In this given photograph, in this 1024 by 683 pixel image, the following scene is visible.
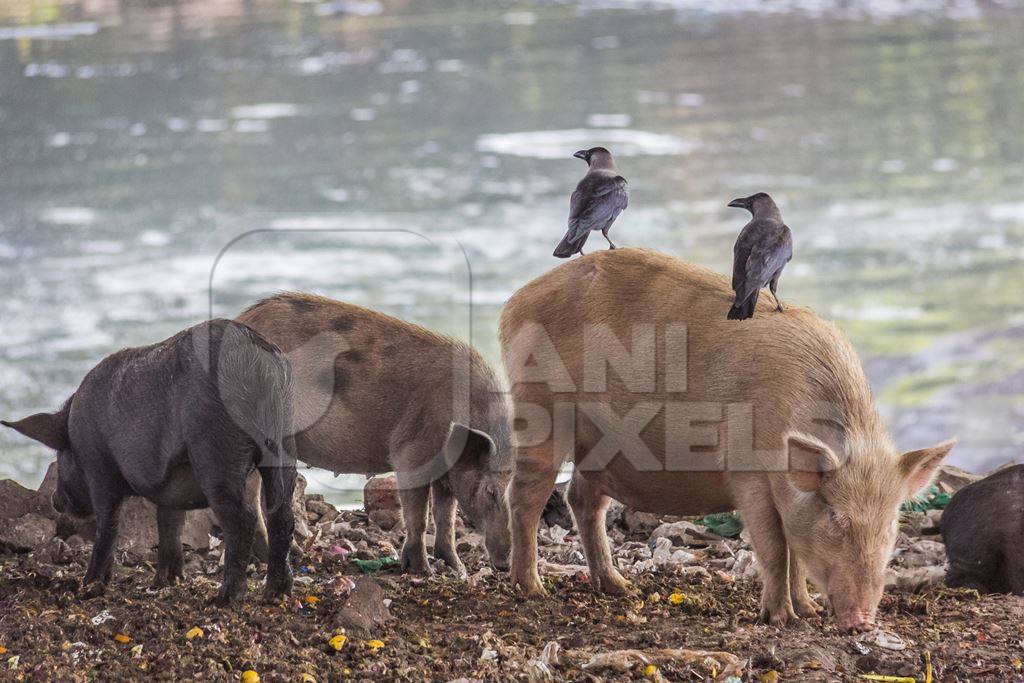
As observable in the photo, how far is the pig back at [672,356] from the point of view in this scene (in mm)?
5500

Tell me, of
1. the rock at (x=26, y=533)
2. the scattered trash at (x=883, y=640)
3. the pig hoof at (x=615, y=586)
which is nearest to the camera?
the scattered trash at (x=883, y=640)

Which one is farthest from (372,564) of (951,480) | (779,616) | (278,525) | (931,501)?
(951,480)

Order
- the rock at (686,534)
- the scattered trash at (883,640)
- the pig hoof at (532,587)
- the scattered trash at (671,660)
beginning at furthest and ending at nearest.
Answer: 1. the rock at (686,534)
2. the pig hoof at (532,587)
3. the scattered trash at (883,640)
4. the scattered trash at (671,660)

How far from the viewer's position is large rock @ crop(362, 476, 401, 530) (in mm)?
7391

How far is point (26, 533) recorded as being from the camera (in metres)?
6.37

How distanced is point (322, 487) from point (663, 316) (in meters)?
2.91

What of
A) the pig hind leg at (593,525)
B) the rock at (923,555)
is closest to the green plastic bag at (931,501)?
the rock at (923,555)

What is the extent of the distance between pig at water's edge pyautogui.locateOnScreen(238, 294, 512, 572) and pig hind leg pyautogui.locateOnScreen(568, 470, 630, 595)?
Answer: 36cm

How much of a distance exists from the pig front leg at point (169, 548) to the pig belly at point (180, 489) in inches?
14.4

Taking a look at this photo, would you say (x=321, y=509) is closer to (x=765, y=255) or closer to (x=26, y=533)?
(x=26, y=533)

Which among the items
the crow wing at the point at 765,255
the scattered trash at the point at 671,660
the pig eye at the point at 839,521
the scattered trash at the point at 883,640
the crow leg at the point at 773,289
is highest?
the crow wing at the point at 765,255

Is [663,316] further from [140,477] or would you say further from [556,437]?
[140,477]

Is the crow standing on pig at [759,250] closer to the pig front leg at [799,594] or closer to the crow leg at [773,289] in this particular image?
the crow leg at [773,289]

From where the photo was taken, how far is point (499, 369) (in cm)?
685
